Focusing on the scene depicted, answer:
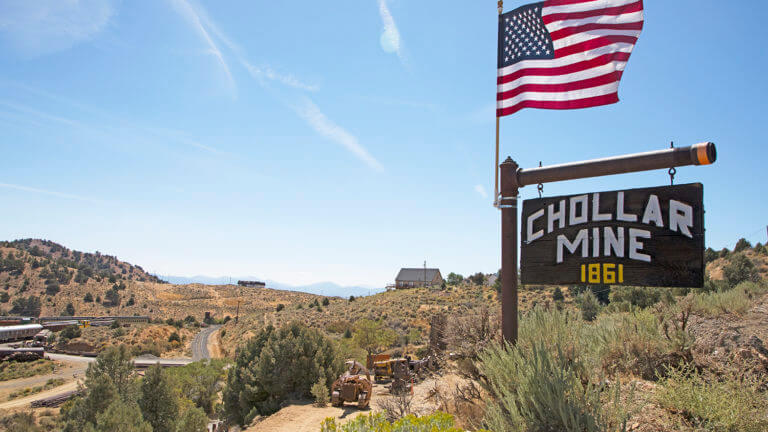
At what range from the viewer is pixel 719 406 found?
4.03 metres

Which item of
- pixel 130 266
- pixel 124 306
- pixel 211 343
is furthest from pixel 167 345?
pixel 130 266

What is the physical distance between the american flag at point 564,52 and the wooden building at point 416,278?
75018 millimetres

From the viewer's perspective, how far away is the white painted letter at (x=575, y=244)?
4852 mm

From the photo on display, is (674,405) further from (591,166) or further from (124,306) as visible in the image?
(124,306)

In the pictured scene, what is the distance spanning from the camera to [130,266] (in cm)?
18200

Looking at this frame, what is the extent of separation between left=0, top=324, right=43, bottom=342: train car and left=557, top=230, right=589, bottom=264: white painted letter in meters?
71.1

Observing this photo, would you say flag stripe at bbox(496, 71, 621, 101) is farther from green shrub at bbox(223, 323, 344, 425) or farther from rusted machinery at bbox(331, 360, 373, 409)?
green shrub at bbox(223, 323, 344, 425)

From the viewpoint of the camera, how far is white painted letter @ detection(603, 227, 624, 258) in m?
4.62

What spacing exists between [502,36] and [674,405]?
5.23 m

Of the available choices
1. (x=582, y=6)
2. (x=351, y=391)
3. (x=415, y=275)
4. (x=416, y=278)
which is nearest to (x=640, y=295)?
(x=351, y=391)

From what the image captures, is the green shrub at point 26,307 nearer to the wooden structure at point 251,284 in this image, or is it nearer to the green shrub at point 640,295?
the wooden structure at point 251,284

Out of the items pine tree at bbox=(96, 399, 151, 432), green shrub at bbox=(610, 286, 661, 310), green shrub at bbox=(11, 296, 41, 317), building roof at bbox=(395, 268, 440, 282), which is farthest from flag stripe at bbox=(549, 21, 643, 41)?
green shrub at bbox=(11, 296, 41, 317)

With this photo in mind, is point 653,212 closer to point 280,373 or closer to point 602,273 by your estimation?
point 602,273

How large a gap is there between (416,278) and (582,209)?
8128cm
